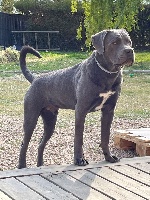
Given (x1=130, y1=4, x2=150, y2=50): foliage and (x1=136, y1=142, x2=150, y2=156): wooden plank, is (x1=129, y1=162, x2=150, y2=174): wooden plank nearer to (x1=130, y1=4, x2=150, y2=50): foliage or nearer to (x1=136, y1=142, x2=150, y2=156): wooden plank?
(x1=136, y1=142, x2=150, y2=156): wooden plank

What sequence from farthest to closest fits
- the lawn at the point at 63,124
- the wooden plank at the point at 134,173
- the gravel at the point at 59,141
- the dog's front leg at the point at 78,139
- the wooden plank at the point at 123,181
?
Result: 1. the lawn at the point at 63,124
2. the gravel at the point at 59,141
3. the dog's front leg at the point at 78,139
4. the wooden plank at the point at 134,173
5. the wooden plank at the point at 123,181

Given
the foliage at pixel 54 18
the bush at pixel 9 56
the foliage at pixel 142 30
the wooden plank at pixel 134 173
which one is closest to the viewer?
the wooden plank at pixel 134 173

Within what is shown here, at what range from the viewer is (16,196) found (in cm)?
394

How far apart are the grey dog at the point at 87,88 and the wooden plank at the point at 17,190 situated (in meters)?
0.79

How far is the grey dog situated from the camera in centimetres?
461

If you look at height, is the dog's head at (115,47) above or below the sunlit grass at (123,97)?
above

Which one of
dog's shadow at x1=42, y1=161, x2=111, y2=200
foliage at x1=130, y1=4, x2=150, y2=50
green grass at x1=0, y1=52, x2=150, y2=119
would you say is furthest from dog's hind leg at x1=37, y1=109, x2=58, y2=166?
foliage at x1=130, y1=4, x2=150, y2=50

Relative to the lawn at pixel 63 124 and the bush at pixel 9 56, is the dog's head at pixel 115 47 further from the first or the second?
the bush at pixel 9 56

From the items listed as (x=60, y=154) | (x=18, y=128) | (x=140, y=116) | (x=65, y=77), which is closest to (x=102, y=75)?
(x=65, y=77)

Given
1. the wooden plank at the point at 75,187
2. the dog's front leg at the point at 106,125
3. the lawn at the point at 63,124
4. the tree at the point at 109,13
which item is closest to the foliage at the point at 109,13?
the tree at the point at 109,13

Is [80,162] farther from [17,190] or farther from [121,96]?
[121,96]

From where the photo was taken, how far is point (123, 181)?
14.3 feet

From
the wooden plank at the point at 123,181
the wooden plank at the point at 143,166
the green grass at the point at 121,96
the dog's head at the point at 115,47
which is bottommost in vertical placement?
the green grass at the point at 121,96

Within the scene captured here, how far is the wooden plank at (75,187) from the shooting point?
3970 mm
